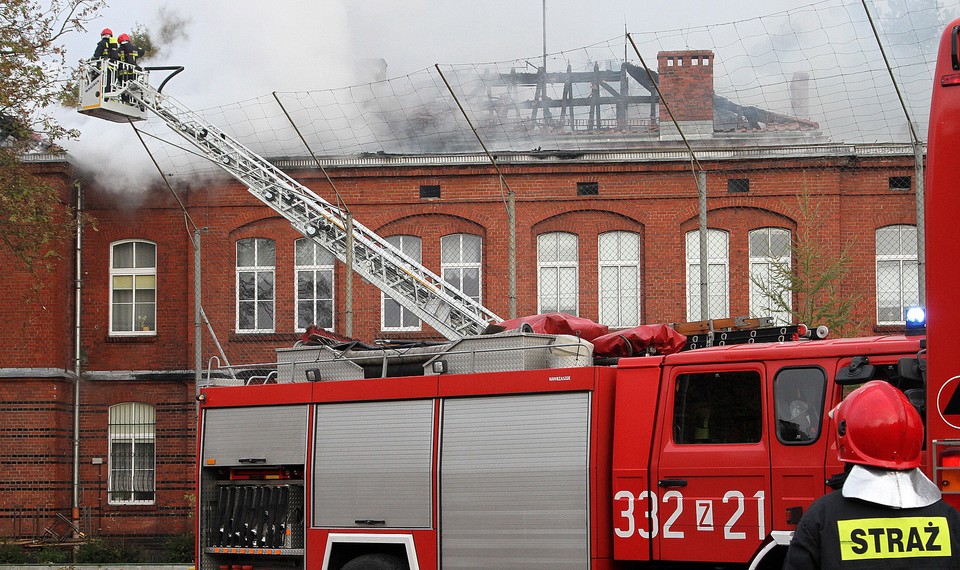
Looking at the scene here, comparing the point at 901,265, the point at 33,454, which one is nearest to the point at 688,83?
the point at 901,265

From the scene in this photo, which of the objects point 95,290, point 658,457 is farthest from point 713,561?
point 95,290

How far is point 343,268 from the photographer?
24.1 meters

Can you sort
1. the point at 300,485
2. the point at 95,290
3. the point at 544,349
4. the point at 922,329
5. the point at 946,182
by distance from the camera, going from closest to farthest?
the point at 946,182 → the point at 922,329 → the point at 544,349 → the point at 300,485 → the point at 95,290

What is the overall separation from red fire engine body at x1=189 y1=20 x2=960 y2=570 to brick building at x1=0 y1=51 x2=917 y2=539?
1325 cm

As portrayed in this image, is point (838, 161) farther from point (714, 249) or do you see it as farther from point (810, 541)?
point (810, 541)

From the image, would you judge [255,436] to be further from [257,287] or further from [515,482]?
[257,287]

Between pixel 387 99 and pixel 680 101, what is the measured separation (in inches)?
261

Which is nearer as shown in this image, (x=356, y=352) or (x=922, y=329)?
(x=922, y=329)

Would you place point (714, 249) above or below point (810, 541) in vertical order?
above

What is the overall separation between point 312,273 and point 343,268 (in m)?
0.72

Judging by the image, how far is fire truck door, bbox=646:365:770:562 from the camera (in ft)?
24.8

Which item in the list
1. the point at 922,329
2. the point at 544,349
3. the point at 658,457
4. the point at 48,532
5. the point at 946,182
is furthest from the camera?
the point at 48,532

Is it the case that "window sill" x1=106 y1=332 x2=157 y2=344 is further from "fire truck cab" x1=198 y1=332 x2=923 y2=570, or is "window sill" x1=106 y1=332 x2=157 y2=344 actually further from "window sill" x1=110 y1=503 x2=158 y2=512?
"fire truck cab" x1=198 y1=332 x2=923 y2=570

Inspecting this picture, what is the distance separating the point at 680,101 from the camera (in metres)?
25.5
